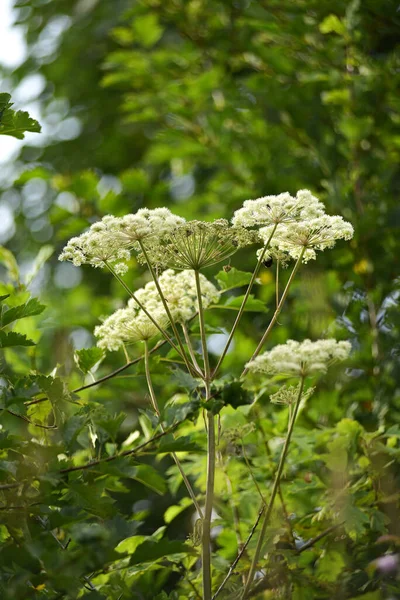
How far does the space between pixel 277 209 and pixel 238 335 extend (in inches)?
40.9

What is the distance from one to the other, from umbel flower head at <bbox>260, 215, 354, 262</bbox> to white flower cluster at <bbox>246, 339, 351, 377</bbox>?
15cm

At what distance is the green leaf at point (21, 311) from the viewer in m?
1.08

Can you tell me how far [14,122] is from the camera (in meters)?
1.07

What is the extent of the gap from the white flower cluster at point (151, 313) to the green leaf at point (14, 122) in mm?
303

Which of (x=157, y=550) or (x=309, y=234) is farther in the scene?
(x=309, y=234)

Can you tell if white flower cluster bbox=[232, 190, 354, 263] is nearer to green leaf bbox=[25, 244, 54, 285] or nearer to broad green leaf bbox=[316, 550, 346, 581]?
broad green leaf bbox=[316, 550, 346, 581]

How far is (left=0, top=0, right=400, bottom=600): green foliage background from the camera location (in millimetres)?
941

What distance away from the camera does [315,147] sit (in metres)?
2.24

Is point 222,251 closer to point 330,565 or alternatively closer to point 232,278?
point 232,278

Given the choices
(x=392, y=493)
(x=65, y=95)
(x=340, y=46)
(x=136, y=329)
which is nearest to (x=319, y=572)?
(x=392, y=493)

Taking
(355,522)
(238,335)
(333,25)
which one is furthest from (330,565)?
(333,25)

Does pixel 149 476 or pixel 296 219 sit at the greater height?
pixel 296 219

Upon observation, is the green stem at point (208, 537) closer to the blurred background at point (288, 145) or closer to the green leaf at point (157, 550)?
the green leaf at point (157, 550)

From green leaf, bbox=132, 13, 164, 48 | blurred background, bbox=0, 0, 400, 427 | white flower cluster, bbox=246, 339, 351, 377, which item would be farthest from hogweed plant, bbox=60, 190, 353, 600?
green leaf, bbox=132, 13, 164, 48
